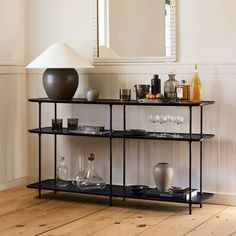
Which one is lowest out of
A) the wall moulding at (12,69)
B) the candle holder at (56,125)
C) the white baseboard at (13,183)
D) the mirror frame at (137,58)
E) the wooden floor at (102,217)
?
the wooden floor at (102,217)

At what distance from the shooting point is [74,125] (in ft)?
17.4

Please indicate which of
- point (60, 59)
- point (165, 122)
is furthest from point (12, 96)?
point (165, 122)

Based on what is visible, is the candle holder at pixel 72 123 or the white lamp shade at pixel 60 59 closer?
the white lamp shade at pixel 60 59

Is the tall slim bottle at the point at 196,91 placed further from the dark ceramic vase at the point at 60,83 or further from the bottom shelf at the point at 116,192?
the dark ceramic vase at the point at 60,83

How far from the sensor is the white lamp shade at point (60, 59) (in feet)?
16.6

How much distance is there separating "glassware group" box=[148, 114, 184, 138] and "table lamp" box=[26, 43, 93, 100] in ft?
2.34

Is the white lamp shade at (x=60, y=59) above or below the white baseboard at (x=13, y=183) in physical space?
above

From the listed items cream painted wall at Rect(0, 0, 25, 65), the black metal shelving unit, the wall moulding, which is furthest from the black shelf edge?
cream painted wall at Rect(0, 0, 25, 65)

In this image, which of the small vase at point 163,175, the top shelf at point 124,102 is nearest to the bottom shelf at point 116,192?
the small vase at point 163,175

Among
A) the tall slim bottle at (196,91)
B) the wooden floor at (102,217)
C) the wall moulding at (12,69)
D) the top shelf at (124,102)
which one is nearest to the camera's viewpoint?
the wooden floor at (102,217)

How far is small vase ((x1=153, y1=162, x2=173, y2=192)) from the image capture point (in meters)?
4.94

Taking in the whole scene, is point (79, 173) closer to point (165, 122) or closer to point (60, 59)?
point (165, 122)

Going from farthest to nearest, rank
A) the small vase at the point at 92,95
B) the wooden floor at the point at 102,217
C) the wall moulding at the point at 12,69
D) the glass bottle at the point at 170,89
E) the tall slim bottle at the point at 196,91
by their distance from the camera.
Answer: the wall moulding at the point at 12,69 → the small vase at the point at 92,95 → the glass bottle at the point at 170,89 → the tall slim bottle at the point at 196,91 → the wooden floor at the point at 102,217

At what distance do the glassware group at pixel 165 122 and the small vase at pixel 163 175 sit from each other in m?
0.25
